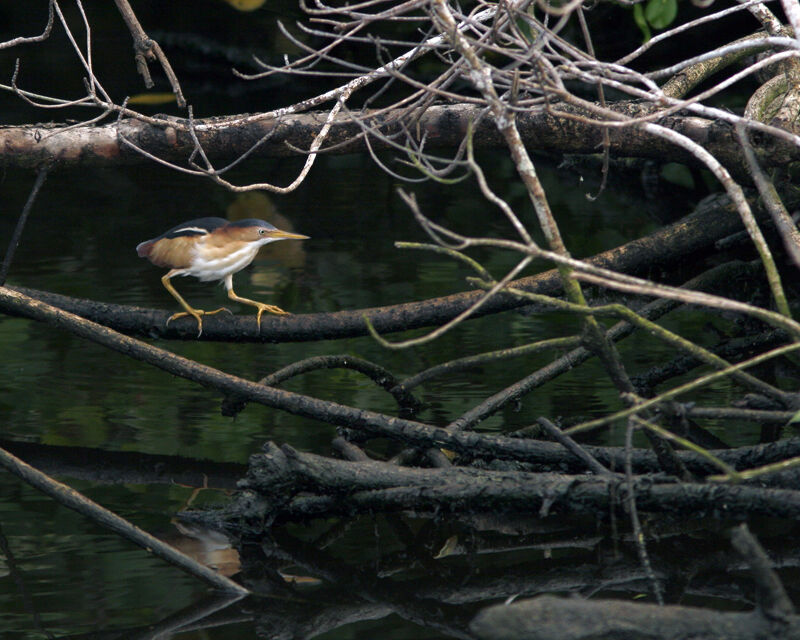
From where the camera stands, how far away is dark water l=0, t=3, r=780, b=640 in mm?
2842

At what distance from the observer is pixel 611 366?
9.39ft

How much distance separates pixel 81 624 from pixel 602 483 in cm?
136

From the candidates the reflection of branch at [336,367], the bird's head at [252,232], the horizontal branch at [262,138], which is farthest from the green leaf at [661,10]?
the reflection of branch at [336,367]

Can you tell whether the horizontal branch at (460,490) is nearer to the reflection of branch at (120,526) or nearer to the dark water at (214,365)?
the dark water at (214,365)

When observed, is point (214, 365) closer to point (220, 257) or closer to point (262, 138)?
point (220, 257)

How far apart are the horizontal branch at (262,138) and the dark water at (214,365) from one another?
0.91 m

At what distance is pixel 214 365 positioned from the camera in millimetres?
4762

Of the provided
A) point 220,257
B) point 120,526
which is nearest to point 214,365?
point 220,257

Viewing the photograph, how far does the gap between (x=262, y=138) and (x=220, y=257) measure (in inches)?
19.6

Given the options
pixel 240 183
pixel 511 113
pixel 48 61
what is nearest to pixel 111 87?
pixel 48 61

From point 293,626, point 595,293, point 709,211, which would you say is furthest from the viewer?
point 595,293

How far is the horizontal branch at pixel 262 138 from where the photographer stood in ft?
14.1

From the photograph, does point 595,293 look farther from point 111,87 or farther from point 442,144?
point 111,87

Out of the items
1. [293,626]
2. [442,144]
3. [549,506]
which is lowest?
[293,626]
